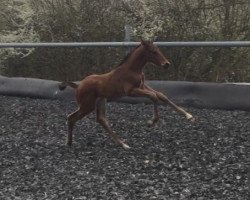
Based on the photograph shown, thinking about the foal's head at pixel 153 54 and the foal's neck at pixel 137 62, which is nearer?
the foal's head at pixel 153 54

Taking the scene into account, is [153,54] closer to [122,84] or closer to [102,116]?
[122,84]

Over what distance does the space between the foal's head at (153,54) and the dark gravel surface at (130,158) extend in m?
0.86

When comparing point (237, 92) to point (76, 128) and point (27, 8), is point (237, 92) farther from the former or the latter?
point (27, 8)

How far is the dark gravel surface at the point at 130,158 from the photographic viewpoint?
4.54 meters

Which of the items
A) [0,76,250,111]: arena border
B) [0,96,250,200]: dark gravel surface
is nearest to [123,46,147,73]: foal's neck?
[0,96,250,200]: dark gravel surface

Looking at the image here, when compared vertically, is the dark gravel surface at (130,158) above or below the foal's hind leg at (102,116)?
below

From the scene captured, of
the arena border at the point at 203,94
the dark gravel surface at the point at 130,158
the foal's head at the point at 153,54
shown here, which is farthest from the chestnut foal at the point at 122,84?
the arena border at the point at 203,94

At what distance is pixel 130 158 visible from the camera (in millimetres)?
5430

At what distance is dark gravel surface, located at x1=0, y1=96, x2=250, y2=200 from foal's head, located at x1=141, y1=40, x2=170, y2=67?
86cm

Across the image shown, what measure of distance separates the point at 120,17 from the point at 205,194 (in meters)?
6.64

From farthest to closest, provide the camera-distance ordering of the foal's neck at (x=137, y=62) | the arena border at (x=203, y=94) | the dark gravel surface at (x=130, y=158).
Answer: the arena border at (x=203, y=94), the foal's neck at (x=137, y=62), the dark gravel surface at (x=130, y=158)

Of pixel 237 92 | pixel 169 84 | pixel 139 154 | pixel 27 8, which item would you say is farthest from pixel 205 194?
pixel 27 8

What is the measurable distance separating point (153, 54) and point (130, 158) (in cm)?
109

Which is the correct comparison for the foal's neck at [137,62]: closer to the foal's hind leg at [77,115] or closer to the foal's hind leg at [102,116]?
the foal's hind leg at [102,116]
